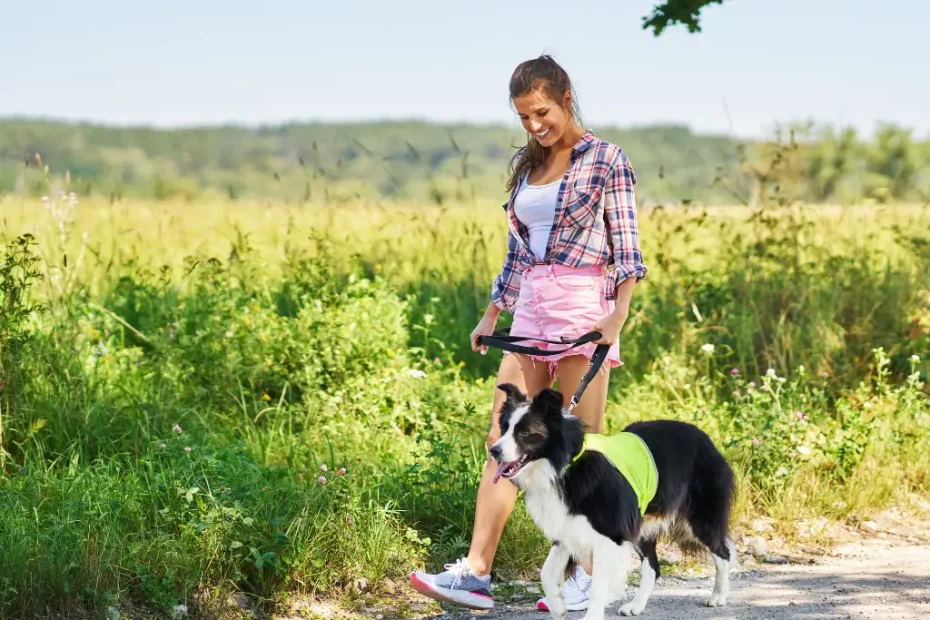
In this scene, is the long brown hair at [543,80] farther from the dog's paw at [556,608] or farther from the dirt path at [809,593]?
the dirt path at [809,593]

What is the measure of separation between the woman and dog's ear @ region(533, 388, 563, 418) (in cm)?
43

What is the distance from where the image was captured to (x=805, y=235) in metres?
8.91

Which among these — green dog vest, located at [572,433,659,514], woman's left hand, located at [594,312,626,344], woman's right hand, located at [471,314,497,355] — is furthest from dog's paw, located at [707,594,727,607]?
woman's right hand, located at [471,314,497,355]

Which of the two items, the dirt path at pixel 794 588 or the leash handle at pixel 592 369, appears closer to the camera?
the leash handle at pixel 592 369

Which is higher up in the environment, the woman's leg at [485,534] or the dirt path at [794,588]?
the woman's leg at [485,534]

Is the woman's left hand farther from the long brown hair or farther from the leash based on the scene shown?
the long brown hair

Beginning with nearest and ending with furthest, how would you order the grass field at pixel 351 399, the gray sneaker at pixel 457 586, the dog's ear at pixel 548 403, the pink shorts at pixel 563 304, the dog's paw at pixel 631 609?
the dog's ear at pixel 548 403 < the pink shorts at pixel 563 304 < the gray sneaker at pixel 457 586 < the dog's paw at pixel 631 609 < the grass field at pixel 351 399

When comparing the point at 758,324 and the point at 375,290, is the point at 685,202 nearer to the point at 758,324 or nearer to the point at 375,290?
the point at 758,324

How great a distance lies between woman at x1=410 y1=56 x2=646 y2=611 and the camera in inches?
172

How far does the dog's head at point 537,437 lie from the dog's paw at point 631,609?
3.41 feet

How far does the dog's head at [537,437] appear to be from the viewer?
13.1 ft

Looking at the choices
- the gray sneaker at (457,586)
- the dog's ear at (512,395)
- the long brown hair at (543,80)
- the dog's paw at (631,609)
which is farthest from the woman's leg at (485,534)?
the long brown hair at (543,80)

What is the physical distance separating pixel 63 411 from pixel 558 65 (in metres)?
3.59

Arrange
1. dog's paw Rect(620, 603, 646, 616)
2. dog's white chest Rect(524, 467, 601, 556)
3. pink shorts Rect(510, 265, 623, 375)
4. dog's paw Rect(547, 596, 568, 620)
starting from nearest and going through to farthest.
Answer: dog's white chest Rect(524, 467, 601, 556)
dog's paw Rect(547, 596, 568, 620)
pink shorts Rect(510, 265, 623, 375)
dog's paw Rect(620, 603, 646, 616)
